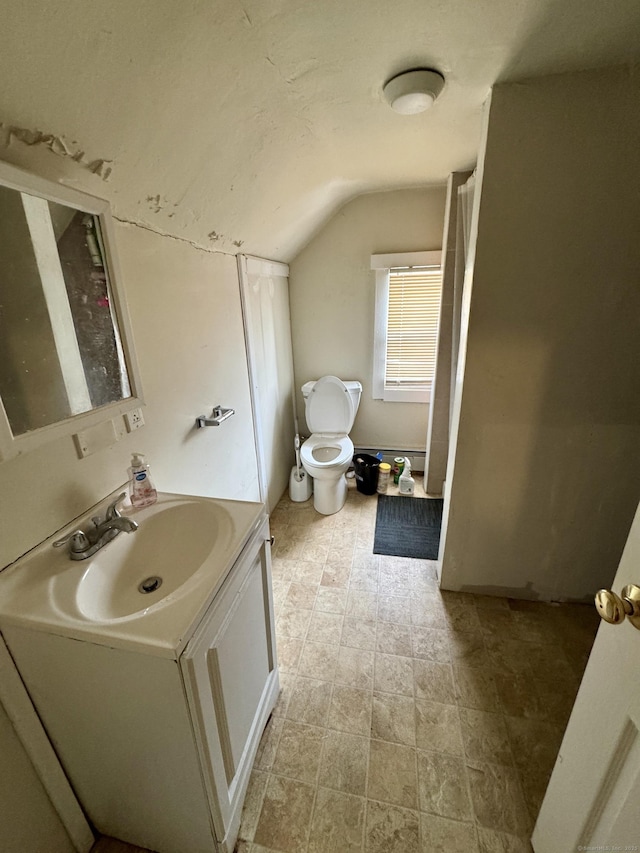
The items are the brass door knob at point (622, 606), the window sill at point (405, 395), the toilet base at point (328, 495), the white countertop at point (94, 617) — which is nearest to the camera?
the brass door knob at point (622, 606)

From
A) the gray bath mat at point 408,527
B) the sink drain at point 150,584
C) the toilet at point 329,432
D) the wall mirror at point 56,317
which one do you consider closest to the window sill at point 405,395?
the toilet at point 329,432

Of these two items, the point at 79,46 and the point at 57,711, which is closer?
the point at 79,46

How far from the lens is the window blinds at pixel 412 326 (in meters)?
2.61

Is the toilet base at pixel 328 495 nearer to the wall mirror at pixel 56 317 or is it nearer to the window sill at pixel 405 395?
the window sill at pixel 405 395

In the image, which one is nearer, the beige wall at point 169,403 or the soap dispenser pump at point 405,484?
the beige wall at point 169,403

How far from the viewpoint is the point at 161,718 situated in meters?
0.75

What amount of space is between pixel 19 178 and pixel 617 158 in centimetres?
174

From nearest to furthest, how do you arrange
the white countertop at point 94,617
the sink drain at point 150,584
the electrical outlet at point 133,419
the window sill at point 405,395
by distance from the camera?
the white countertop at point 94,617 < the sink drain at point 150,584 < the electrical outlet at point 133,419 < the window sill at point 405,395

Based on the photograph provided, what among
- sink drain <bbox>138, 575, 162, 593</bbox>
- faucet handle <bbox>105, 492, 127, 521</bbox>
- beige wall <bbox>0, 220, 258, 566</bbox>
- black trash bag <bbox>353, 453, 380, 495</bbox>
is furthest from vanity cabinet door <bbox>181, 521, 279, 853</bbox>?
black trash bag <bbox>353, 453, 380, 495</bbox>

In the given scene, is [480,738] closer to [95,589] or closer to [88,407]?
[95,589]

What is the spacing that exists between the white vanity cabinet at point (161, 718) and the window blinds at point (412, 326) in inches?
81.7

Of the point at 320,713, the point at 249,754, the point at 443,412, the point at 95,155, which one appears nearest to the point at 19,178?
the point at 95,155

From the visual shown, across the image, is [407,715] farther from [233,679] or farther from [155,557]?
[155,557]

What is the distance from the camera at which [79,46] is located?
A: 63cm
